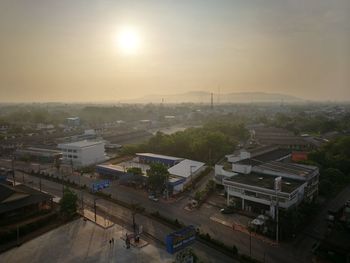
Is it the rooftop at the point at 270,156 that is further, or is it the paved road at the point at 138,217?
the rooftop at the point at 270,156

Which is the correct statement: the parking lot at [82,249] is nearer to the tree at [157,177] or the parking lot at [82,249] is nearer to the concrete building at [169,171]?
the tree at [157,177]

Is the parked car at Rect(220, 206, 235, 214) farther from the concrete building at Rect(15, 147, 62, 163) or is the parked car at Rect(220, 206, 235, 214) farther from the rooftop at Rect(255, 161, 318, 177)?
the concrete building at Rect(15, 147, 62, 163)

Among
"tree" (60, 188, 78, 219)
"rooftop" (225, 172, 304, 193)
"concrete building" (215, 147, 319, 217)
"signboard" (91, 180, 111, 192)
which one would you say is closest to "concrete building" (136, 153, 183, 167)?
"concrete building" (215, 147, 319, 217)

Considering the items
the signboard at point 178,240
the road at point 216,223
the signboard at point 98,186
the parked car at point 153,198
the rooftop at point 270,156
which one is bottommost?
the road at point 216,223

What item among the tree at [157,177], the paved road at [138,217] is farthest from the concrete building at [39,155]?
the tree at [157,177]

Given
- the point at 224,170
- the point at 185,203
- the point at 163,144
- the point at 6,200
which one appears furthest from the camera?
the point at 163,144

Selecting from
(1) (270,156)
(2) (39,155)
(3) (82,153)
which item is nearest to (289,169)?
(1) (270,156)

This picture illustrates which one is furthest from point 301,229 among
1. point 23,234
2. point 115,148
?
point 115,148

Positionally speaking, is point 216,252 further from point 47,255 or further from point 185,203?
point 47,255
